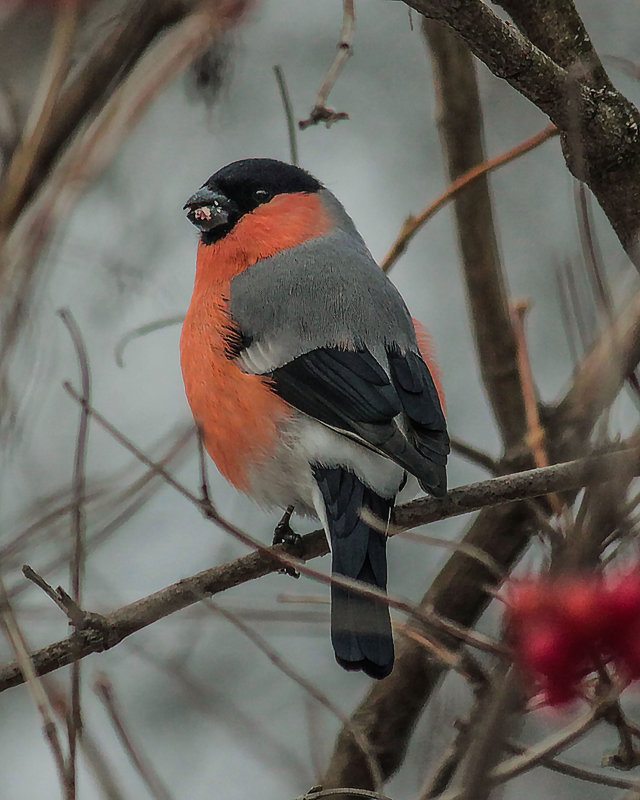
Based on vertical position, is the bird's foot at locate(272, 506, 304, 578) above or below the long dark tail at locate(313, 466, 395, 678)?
above

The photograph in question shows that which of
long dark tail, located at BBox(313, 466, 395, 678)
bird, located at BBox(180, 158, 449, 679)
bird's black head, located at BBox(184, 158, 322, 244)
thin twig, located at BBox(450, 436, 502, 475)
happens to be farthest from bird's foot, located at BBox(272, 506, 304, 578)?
bird's black head, located at BBox(184, 158, 322, 244)

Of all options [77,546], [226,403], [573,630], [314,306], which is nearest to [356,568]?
[226,403]

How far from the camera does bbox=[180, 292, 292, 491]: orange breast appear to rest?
9.12 feet

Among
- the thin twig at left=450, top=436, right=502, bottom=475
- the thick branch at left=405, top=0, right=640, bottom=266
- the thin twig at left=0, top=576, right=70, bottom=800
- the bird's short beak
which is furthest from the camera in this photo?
the bird's short beak

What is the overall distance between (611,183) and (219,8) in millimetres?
1027

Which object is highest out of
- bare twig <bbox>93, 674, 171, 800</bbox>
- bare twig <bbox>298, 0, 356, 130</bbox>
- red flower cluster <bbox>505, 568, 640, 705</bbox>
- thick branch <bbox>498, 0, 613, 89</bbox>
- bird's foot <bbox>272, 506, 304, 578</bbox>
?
bare twig <bbox>298, 0, 356, 130</bbox>

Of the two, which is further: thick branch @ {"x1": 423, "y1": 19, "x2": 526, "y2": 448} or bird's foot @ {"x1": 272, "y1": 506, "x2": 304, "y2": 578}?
thick branch @ {"x1": 423, "y1": 19, "x2": 526, "y2": 448}

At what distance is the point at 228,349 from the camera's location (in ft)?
9.48

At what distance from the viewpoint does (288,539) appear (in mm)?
2863

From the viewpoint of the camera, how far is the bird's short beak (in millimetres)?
3297

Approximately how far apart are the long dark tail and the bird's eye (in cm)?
105

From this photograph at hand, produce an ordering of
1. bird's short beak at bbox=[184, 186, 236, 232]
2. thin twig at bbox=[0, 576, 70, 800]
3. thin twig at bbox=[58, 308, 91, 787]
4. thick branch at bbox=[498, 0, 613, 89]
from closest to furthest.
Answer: thin twig at bbox=[0, 576, 70, 800] < thin twig at bbox=[58, 308, 91, 787] < thick branch at bbox=[498, 0, 613, 89] < bird's short beak at bbox=[184, 186, 236, 232]

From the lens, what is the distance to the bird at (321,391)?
8.27ft

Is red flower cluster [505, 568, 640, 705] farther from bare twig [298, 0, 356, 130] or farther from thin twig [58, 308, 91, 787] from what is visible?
bare twig [298, 0, 356, 130]
